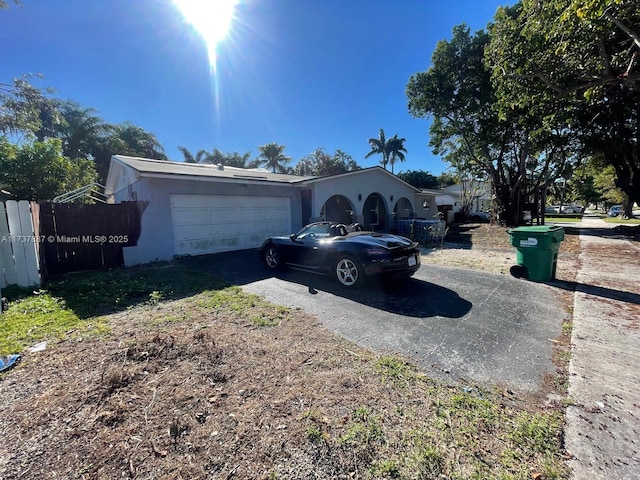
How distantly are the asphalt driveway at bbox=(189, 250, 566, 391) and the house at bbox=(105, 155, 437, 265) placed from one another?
11.5 feet

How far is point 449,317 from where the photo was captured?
4.03 m

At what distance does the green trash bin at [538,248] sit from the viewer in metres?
5.67

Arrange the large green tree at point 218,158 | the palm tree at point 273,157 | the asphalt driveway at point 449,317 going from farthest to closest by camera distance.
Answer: the palm tree at point 273,157 < the large green tree at point 218,158 < the asphalt driveway at point 449,317

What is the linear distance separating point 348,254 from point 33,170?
15.4 metres

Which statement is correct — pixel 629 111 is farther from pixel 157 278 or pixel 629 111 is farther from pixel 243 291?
pixel 157 278

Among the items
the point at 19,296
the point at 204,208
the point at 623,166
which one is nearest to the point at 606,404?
the point at 19,296

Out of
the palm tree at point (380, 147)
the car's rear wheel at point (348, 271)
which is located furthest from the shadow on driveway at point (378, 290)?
the palm tree at point (380, 147)

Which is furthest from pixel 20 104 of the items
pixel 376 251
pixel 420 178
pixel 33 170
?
pixel 420 178

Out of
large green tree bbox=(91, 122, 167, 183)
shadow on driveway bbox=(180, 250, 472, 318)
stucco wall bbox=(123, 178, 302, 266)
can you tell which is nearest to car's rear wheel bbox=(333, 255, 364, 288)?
shadow on driveway bbox=(180, 250, 472, 318)

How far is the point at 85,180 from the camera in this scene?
1458cm

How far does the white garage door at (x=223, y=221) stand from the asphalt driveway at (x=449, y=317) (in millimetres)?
3559

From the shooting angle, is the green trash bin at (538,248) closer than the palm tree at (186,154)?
Yes

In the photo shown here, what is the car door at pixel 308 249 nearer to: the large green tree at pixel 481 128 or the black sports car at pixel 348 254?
the black sports car at pixel 348 254

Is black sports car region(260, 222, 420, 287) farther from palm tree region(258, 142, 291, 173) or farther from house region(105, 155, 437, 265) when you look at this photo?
palm tree region(258, 142, 291, 173)
